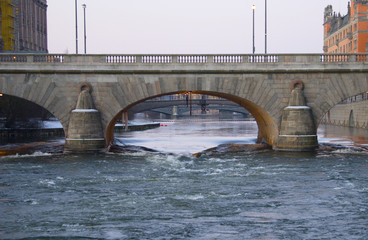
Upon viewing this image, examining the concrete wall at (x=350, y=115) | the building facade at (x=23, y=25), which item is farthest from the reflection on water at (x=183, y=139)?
the building facade at (x=23, y=25)

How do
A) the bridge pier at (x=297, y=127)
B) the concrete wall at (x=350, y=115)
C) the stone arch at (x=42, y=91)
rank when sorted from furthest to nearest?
the concrete wall at (x=350, y=115) → the stone arch at (x=42, y=91) → the bridge pier at (x=297, y=127)

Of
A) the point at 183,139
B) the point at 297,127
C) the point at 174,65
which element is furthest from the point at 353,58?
the point at 183,139

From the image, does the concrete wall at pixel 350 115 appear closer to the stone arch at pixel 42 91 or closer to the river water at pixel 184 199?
the river water at pixel 184 199

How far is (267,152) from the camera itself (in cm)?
4138

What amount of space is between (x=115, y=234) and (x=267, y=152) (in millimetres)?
24590

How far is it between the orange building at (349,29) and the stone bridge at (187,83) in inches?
1923

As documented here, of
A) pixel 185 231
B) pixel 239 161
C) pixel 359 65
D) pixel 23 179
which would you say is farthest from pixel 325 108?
pixel 185 231

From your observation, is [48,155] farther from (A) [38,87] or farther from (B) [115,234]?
(B) [115,234]

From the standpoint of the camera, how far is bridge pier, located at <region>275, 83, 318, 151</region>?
4059 centimetres

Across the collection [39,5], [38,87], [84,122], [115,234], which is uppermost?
[39,5]

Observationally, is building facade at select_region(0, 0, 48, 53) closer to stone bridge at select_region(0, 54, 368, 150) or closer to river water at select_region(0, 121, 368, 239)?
stone bridge at select_region(0, 54, 368, 150)

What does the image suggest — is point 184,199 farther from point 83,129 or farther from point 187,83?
point 187,83

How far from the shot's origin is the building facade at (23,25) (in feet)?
297

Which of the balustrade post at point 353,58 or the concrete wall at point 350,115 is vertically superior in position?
the balustrade post at point 353,58
